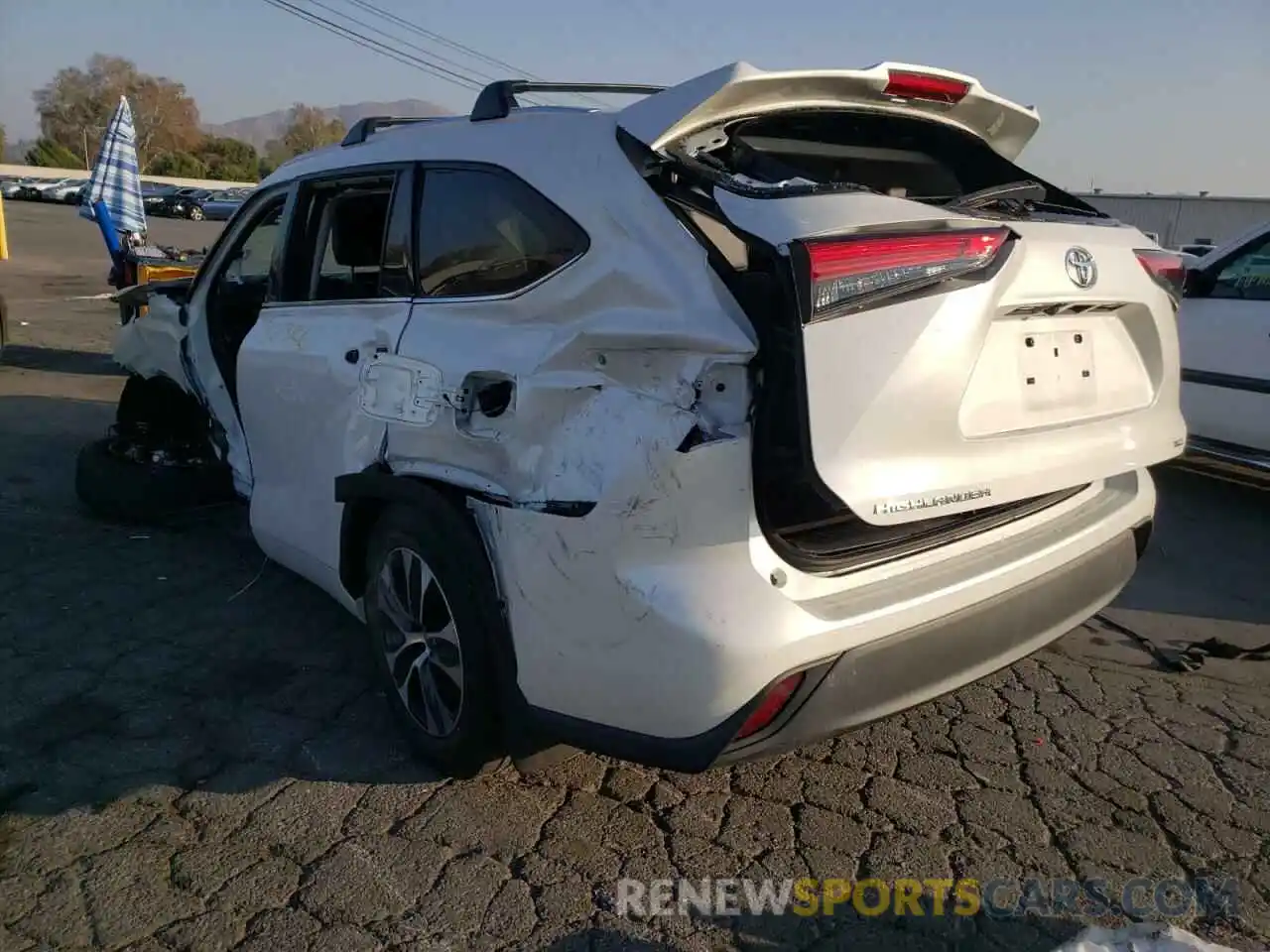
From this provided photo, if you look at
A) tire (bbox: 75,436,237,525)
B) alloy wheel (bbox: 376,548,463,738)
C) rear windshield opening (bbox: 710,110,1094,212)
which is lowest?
tire (bbox: 75,436,237,525)

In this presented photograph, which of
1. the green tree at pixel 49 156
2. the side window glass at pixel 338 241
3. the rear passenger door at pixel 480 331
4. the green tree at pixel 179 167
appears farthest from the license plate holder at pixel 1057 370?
the green tree at pixel 49 156

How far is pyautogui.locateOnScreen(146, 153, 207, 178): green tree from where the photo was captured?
242 feet

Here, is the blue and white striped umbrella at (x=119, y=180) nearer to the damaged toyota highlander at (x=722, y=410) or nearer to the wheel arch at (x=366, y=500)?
the damaged toyota highlander at (x=722, y=410)

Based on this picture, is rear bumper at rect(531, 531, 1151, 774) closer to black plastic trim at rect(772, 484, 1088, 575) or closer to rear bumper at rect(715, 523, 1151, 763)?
rear bumper at rect(715, 523, 1151, 763)

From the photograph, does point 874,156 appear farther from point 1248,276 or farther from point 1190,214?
point 1190,214

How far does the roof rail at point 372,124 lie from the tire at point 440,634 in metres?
1.46

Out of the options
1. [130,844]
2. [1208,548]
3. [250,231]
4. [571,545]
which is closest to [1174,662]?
[1208,548]

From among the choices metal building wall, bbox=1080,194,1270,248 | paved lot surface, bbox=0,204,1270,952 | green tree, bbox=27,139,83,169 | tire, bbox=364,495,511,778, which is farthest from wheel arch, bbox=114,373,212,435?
green tree, bbox=27,139,83,169

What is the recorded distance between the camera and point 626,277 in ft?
7.68

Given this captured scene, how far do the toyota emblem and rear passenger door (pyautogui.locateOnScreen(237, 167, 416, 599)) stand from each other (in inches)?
72.6

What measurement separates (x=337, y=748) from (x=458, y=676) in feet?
2.18

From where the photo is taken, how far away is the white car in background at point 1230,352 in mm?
5609

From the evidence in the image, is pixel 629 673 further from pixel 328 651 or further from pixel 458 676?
pixel 328 651

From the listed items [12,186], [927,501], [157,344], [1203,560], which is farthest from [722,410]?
[12,186]
